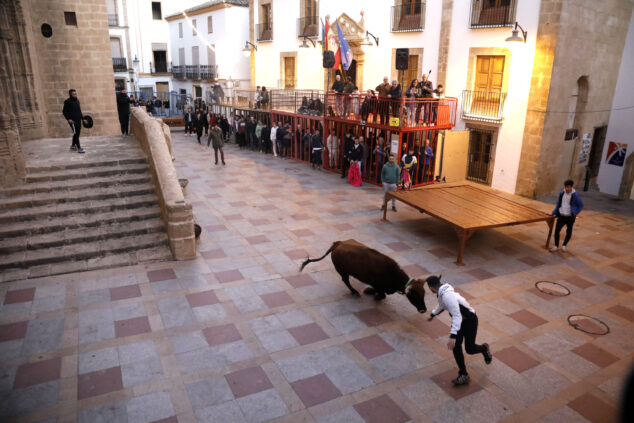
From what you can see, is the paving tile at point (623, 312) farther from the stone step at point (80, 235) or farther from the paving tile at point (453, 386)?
the stone step at point (80, 235)

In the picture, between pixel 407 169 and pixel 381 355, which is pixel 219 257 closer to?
pixel 381 355

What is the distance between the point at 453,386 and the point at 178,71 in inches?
1558

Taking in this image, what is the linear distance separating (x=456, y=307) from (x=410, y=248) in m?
4.90

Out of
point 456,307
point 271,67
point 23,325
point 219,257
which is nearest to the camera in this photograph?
point 456,307

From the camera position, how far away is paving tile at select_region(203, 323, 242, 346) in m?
6.61

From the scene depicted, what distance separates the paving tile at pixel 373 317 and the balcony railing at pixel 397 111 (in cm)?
875

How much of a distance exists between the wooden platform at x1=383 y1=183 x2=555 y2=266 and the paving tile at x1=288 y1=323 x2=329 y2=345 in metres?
A: 4.00

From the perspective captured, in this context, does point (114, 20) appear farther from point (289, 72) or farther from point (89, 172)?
point (89, 172)

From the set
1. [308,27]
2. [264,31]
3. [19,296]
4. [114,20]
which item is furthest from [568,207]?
[114,20]

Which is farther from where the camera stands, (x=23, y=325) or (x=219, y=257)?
(x=219, y=257)

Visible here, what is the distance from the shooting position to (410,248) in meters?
10.4

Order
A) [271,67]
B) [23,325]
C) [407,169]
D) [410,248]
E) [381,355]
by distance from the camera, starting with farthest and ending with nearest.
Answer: [271,67] < [407,169] < [410,248] < [23,325] < [381,355]

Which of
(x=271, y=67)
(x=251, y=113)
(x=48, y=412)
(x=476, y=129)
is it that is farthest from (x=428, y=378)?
(x=271, y=67)

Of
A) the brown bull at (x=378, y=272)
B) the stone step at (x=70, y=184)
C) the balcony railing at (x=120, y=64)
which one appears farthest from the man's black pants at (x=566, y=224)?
the balcony railing at (x=120, y=64)
